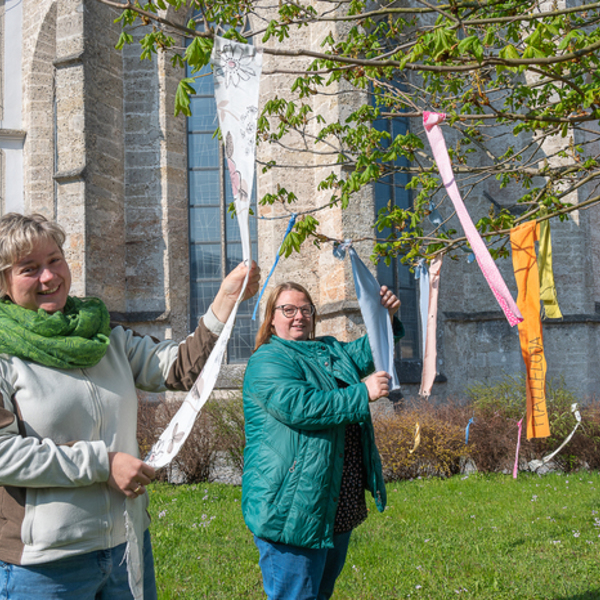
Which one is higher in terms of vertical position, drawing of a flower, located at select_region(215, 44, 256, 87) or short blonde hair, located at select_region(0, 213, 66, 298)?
drawing of a flower, located at select_region(215, 44, 256, 87)

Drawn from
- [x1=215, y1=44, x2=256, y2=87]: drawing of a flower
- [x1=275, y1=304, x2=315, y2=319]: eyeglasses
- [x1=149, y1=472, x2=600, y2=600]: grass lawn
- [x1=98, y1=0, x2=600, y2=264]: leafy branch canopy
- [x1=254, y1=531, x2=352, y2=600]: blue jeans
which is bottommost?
[x1=149, y1=472, x2=600, y2=600]: grass lawn

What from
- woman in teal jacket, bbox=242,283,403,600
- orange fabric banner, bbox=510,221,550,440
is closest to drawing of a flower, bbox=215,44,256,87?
woman in teal jacket, bbox=242,283,403,600

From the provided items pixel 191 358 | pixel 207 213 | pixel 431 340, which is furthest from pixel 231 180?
pixel 207 213

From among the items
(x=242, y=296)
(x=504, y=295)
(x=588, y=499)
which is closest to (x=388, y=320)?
(x=504, y=295)

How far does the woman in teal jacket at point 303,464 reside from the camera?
2.43 m

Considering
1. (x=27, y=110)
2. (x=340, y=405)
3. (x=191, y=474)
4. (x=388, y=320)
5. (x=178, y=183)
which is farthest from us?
(x=27, y=110)

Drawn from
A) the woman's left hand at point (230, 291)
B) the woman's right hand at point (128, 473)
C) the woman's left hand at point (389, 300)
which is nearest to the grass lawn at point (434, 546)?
the woman's left hand at point (389, 300)

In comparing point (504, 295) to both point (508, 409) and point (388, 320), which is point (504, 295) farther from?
point (508, 409)

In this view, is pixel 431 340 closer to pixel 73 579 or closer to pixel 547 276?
pixel 547 276

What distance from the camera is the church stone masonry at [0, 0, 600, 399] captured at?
31.0 ft

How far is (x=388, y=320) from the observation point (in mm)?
3080

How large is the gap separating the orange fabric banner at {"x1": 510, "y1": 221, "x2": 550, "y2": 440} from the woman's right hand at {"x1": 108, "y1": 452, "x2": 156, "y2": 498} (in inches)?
95.8

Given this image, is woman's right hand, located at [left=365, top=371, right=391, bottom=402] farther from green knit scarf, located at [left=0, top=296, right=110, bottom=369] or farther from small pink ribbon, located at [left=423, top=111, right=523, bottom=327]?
green knit scarf, located at [left=0, top=296, right=110, bottom=369]

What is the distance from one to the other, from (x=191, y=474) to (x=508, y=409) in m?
4.30
